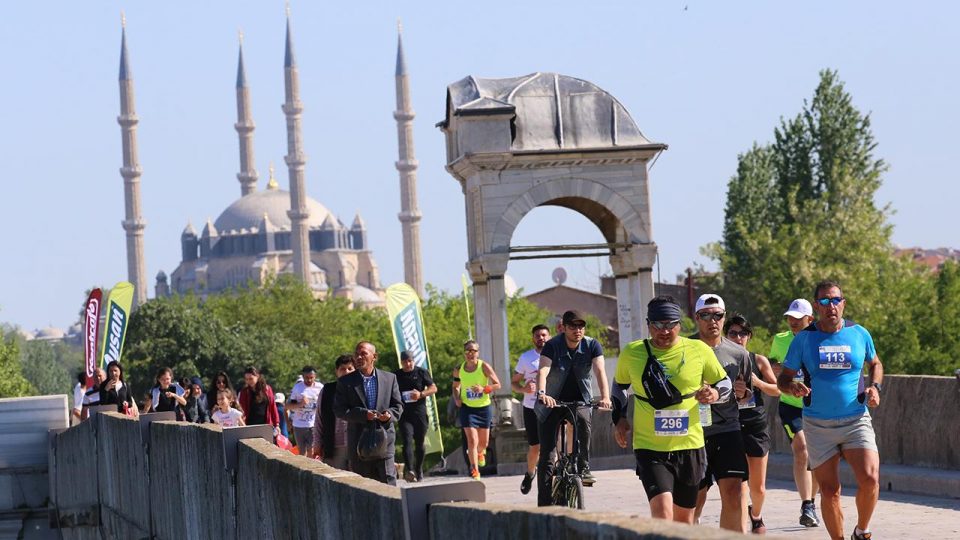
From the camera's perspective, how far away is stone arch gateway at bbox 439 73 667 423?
2628 centimetres

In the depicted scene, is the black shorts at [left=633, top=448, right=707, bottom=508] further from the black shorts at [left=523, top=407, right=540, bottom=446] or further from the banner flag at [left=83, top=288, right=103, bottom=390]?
the banner flag at [left=83, top=288, right=103, bottom=390]

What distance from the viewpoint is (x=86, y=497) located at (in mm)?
21094

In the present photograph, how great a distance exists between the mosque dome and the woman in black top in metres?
6.13

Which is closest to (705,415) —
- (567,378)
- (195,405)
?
(567,378)

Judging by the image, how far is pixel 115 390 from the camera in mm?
22391

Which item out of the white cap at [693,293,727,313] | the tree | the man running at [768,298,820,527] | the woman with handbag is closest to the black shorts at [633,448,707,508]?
the white cap at [693,293,727,313]

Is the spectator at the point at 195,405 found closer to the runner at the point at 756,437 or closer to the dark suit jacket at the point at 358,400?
the dark suit jacket at the point at 358,400

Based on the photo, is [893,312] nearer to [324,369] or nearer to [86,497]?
[324,369]

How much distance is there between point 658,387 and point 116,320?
69.8ft

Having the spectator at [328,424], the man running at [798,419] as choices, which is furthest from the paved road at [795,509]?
the spectator at [328,424]

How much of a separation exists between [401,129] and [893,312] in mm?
122452

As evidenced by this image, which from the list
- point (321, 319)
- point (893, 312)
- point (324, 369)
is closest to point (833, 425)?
point (893, 312)

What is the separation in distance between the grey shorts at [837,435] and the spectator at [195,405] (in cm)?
1266

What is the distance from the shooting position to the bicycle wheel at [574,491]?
14.0 metres
